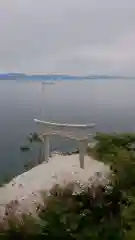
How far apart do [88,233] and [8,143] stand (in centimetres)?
499

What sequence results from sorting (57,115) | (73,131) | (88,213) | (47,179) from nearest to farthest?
(88,213), (47,179), (73,131), (57,115)

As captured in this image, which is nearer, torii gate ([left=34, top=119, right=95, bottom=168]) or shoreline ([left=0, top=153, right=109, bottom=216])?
shoreline ([left=0, top=153, right=109, bottom=216])

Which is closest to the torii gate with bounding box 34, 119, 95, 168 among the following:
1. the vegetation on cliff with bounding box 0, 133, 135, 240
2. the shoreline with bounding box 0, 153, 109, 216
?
the shoreline with bounding box 0, 153, 109, 216

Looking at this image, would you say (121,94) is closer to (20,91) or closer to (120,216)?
(20,91)

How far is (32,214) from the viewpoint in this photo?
2.03 metres

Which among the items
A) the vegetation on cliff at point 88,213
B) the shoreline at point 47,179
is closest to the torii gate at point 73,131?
the shoreline at point 47,179

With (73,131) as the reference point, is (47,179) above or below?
below

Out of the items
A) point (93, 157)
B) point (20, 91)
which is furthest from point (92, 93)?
point (93, 157)

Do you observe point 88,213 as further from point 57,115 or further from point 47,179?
point 57,115

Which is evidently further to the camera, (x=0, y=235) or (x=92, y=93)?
(x=92, y=93)

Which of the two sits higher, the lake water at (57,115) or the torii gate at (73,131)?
the torii gate at (73,131)

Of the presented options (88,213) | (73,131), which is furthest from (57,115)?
(88,213)

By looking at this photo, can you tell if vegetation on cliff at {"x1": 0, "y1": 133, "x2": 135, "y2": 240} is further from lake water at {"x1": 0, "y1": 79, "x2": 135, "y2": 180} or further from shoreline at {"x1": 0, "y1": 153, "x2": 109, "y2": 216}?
lake water at {"x1": 0, "y1": 79, "x2": 135, "y2": 180}

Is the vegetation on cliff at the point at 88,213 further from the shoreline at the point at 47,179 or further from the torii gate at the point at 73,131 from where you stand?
the torii gate at the point at 73,131
